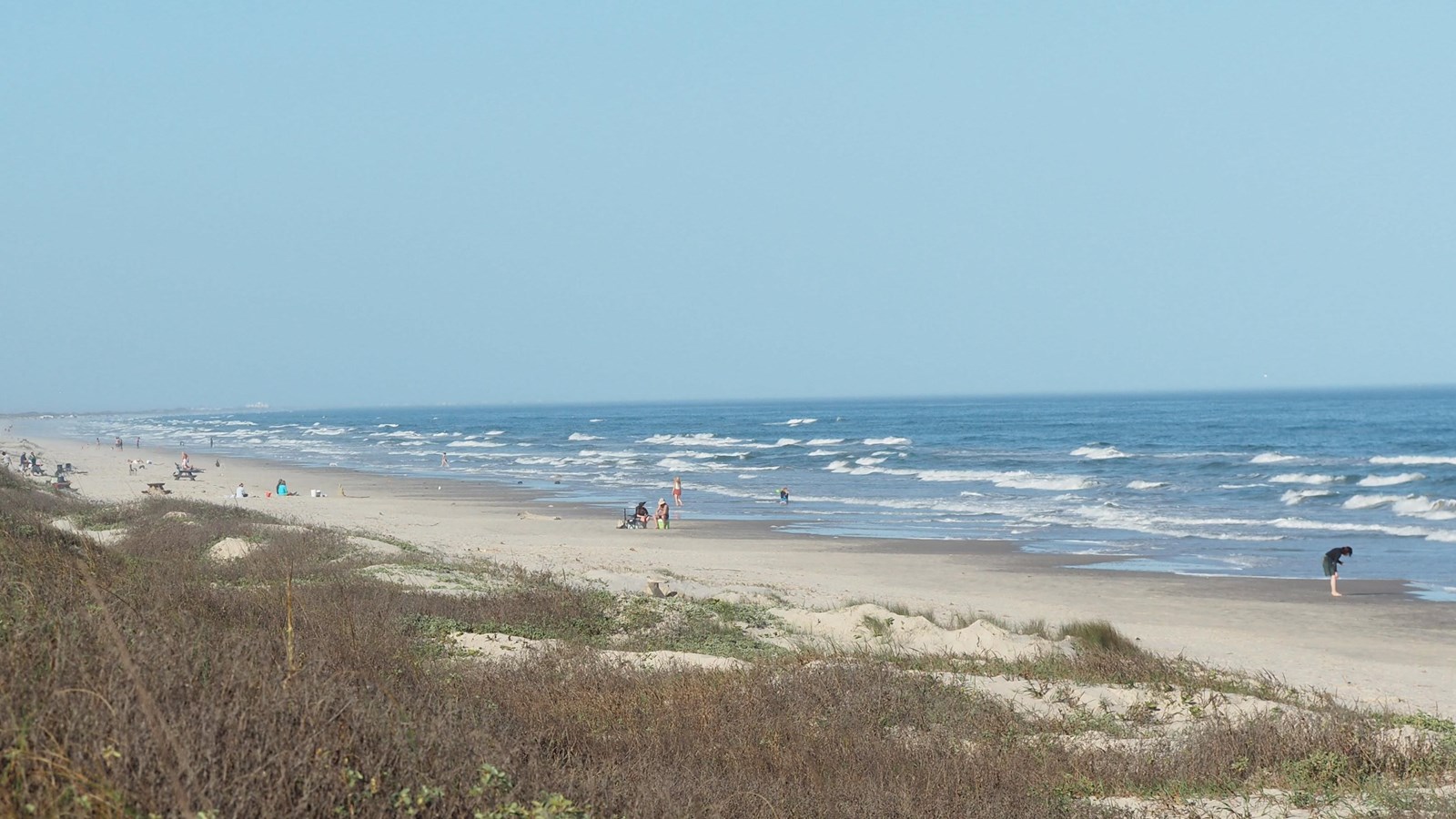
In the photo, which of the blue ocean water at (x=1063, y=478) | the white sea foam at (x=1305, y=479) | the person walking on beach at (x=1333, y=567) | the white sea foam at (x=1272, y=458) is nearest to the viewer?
the person walking on beach at (x=1333, y=567)

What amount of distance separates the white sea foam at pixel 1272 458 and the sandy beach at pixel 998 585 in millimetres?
31041

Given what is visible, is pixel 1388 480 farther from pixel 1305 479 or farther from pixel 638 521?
pixel 638 521

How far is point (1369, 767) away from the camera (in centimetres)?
746

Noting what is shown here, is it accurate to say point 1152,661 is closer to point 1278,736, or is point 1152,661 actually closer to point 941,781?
point 1278,736

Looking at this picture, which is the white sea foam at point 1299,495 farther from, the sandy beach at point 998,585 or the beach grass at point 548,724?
the beach grass at point 548,724

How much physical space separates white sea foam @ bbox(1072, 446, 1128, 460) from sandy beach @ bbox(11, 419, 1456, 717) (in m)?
30.3

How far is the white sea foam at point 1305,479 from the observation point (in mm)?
43500

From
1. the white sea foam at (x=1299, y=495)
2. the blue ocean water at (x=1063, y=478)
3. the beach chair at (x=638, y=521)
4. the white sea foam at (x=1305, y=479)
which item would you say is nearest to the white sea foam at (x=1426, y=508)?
the blue ocean water at (x=1063, y=478)

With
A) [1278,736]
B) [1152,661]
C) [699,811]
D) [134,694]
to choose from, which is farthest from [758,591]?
[134,694]

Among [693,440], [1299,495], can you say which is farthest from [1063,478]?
[693,440]

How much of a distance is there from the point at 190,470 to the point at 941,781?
162 feet

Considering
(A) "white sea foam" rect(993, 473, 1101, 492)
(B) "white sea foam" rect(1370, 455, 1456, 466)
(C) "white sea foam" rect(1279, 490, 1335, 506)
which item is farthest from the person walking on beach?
(B) "white sea foam" rect(1370, 455, 1456, 466)

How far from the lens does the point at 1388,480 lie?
Result: 4494cm

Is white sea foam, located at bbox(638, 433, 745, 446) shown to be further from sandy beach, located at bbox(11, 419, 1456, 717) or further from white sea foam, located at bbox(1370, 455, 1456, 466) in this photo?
sandy beach, located at bbox(11, 419, 1456, 717)
